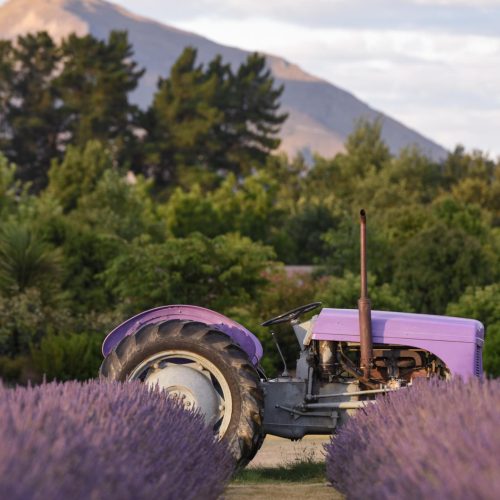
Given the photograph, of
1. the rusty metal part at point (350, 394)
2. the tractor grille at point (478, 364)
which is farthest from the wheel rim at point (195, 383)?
the tractor grille at point (478, 364)

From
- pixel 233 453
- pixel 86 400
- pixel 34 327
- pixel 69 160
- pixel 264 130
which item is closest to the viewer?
pixel 86 400

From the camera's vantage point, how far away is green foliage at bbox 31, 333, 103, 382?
21.0 m

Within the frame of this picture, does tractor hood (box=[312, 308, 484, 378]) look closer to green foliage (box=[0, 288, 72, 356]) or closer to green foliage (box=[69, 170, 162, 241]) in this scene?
green foliage (box=[0, 288, 72, 356])

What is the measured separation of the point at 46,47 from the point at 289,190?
1920 centimetres

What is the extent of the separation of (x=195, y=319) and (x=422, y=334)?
1.92 metres

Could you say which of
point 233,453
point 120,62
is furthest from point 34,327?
point 120,62

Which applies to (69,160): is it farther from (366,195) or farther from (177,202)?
(366,195)

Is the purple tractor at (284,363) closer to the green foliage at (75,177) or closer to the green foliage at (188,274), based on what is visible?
the green foliage at (188,274)

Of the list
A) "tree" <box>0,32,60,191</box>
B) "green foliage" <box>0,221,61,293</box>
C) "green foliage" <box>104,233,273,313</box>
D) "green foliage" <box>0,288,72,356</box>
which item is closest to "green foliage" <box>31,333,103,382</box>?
"green foliage" <box>0,288,72,356</box>

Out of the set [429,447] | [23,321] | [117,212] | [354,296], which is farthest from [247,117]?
[429,447]

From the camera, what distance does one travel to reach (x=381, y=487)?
5805 mm

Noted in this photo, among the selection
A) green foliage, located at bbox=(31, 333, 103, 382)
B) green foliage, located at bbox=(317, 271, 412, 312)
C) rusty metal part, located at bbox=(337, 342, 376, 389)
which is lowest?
green foliage, located at bbox=(31, 333, 103, 382)

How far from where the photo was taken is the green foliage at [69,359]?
21.0 m

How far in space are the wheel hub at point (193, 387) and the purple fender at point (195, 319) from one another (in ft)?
1.42
